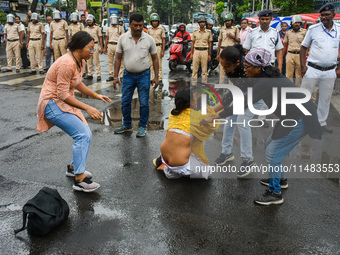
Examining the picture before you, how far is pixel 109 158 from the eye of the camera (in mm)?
4902

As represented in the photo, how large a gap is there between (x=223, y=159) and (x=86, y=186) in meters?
1.92

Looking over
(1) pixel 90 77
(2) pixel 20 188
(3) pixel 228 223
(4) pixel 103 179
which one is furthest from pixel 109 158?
(1) pixel 90 77

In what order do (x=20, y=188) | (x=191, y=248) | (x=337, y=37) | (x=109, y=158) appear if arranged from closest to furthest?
(x=191, y=248) < (x=20, y=188) < (x=109, y=158) < (x=337, y=37)

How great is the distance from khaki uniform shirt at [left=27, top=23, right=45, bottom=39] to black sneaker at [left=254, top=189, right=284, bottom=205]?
35.5 ft

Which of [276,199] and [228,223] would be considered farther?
[276,199]

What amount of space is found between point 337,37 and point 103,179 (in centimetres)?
440

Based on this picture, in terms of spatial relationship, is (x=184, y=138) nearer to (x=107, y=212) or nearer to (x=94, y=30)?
(x=107, y=212)

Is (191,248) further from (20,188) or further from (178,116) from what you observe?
(20,188)

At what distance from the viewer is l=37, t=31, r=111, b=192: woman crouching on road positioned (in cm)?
363

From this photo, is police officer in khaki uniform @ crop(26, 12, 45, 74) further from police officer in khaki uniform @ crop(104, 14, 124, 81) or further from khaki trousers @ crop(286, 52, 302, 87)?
khaki trousers @ crop(286, 52, 302, 87)

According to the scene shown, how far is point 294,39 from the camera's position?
8719 millimetres

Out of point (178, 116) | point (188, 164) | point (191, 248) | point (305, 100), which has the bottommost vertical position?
point (191, 248)

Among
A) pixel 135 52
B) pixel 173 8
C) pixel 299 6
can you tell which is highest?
pixel 173 8

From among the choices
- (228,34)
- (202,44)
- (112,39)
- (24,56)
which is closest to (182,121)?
(202,44)
